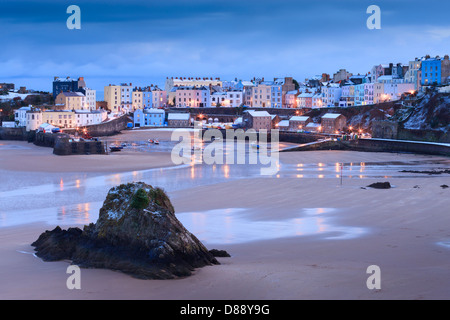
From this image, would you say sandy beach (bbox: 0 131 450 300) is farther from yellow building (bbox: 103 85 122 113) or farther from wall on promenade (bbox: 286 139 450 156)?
yellow building (bbox: 103 85 122 113)

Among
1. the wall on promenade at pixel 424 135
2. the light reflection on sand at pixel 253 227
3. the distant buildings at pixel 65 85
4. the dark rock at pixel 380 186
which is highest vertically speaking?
the distant buildings at pixel 65 85

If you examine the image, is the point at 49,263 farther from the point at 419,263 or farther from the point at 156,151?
the point at 156,151

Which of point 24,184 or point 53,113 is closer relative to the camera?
point 24,184

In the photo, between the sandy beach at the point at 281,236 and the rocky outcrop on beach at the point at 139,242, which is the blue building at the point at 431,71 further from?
the rocky outcrop on beach at the point at 139,242

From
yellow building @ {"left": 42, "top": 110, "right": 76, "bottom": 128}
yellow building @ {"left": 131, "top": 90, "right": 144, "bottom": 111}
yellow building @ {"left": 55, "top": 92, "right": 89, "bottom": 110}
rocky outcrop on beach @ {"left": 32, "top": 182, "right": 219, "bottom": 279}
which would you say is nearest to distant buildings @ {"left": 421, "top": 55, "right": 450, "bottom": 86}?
yellow building @ {"left": 42, "top": 110, "right": 76, "bottom": 128}

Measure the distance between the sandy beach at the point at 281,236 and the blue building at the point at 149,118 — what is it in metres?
47.4

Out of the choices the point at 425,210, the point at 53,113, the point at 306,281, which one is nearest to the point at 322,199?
the point at 425,210

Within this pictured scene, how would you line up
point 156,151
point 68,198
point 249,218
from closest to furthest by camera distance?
1. point 249,218
2. point 68,198
3. point 156,151

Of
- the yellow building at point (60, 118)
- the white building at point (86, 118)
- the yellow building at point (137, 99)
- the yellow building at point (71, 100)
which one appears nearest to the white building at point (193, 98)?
the yellow building at point (137, 99)

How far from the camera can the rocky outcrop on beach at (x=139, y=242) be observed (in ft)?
26.7

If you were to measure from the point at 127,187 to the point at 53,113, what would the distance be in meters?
55.6

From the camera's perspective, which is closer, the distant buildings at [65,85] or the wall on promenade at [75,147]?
the wall on promenade at [75,147]

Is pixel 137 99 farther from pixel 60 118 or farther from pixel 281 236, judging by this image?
pixel 281 236

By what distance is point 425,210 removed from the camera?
1490 cm
